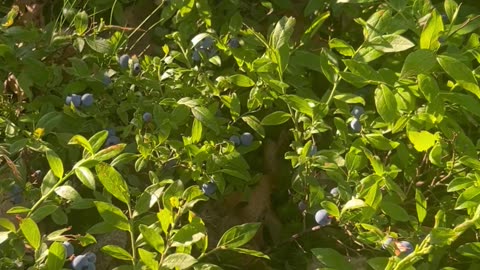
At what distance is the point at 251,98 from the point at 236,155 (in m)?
0.12

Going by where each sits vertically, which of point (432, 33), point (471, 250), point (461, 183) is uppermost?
point (432, 33)

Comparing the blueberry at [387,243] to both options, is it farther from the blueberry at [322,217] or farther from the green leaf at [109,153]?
the green leaf at [109,153]

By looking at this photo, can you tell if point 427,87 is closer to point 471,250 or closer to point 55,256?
point 471,250

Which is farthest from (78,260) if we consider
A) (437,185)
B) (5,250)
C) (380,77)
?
(437,185)

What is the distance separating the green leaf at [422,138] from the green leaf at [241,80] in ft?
1.09

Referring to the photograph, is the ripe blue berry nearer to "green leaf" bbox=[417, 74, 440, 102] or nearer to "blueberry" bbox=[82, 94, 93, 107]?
"blueberry" bbox=[82, 94, 93, 107]

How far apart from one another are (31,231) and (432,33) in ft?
2.45

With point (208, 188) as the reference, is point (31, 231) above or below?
above

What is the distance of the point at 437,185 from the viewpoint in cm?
179

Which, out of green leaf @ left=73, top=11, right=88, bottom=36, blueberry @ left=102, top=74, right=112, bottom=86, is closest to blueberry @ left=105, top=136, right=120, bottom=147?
blueberry @ left=102, top=74, right=112, bottom=86

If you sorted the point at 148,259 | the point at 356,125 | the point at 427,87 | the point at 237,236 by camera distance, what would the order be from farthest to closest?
the point at 356,125, the point at 427,87, the point at 237,236, the point at 148,259

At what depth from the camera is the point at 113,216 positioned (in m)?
1.43

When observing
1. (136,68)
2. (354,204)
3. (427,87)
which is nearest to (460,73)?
(427,87)

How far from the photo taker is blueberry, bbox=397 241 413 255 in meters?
1.45
